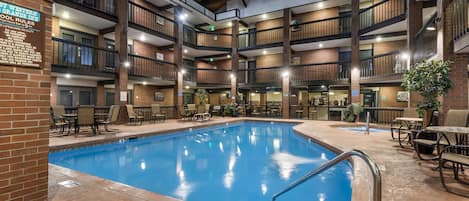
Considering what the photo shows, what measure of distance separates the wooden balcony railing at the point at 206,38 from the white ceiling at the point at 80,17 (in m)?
4.88

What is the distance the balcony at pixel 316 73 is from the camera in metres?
13.1

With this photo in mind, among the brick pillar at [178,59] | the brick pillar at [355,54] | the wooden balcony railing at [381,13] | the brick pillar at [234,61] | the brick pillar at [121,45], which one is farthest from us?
the brick pillar at [234,61]

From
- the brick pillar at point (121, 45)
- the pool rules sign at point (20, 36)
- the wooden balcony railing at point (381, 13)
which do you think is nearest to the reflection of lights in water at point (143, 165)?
the pool rules sign at point (20, 36)

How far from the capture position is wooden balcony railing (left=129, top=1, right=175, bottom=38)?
1123cm

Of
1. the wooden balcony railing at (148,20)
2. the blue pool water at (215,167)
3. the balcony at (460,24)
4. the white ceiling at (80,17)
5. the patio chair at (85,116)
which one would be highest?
the wooden balcony railing at (148,20)

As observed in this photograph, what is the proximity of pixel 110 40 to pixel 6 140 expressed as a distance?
1148cm

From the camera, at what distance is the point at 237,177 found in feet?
13.9

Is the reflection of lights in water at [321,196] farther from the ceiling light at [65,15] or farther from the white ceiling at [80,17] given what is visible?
the ceiling light at [65,15]

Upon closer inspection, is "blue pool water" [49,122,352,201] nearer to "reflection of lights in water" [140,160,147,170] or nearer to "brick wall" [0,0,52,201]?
"reflection of lights in water" [140,160,147,170]

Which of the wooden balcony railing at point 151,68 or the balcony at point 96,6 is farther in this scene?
the wooden balcony railing at point 151,68

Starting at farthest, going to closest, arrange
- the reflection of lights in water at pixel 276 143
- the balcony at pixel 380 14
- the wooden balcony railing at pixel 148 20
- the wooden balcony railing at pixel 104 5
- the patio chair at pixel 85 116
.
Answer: the wooden balcony railing at pixel 148 20, the balcony at pixel 380 14, the wooden balcony railing at pixel 104 5, the patio chair at pixel 85 116, the reflection of lights in water at pixel 276 143

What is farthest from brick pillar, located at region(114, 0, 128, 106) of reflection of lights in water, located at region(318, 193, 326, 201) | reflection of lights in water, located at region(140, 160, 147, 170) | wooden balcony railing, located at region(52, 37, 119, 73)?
reflection of lights in water, located at region(318, 193, 326, 201)

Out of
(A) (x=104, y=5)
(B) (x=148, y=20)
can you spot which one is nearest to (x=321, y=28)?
(B) (x=148, y=20)

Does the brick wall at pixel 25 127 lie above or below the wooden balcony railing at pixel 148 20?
below
